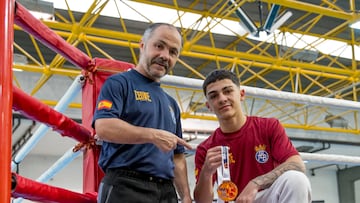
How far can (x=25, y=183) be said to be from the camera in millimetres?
1466

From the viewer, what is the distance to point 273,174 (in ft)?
5.85

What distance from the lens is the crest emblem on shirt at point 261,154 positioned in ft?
6.57

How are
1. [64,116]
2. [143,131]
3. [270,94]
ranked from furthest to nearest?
[270,94], [64,116], [143,131]

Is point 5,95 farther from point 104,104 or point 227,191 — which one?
point 227,191

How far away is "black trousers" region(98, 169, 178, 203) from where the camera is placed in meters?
1.58

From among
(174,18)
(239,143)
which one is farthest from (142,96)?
(174,18)

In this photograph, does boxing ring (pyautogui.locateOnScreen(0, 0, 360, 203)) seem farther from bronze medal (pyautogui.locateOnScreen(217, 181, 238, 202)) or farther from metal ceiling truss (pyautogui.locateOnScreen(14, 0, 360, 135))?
metal ceiling truss (pyautogui.locateOnScreen(14, 0, 360, 135))

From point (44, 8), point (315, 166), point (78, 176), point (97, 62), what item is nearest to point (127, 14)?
point (44, 8)

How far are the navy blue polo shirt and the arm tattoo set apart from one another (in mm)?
327

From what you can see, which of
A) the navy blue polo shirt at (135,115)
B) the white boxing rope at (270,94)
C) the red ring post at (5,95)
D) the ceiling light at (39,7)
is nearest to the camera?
the red ring post at (5,95)

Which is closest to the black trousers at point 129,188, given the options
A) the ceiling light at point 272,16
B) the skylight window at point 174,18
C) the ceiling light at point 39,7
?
the ceiling light at point 272,16

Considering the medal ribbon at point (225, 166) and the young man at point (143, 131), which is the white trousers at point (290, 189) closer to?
the medal ribbon at point (225, 166)

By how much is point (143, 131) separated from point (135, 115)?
0.19m

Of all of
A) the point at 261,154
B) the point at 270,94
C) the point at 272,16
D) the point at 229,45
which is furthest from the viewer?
the point at 229,45
